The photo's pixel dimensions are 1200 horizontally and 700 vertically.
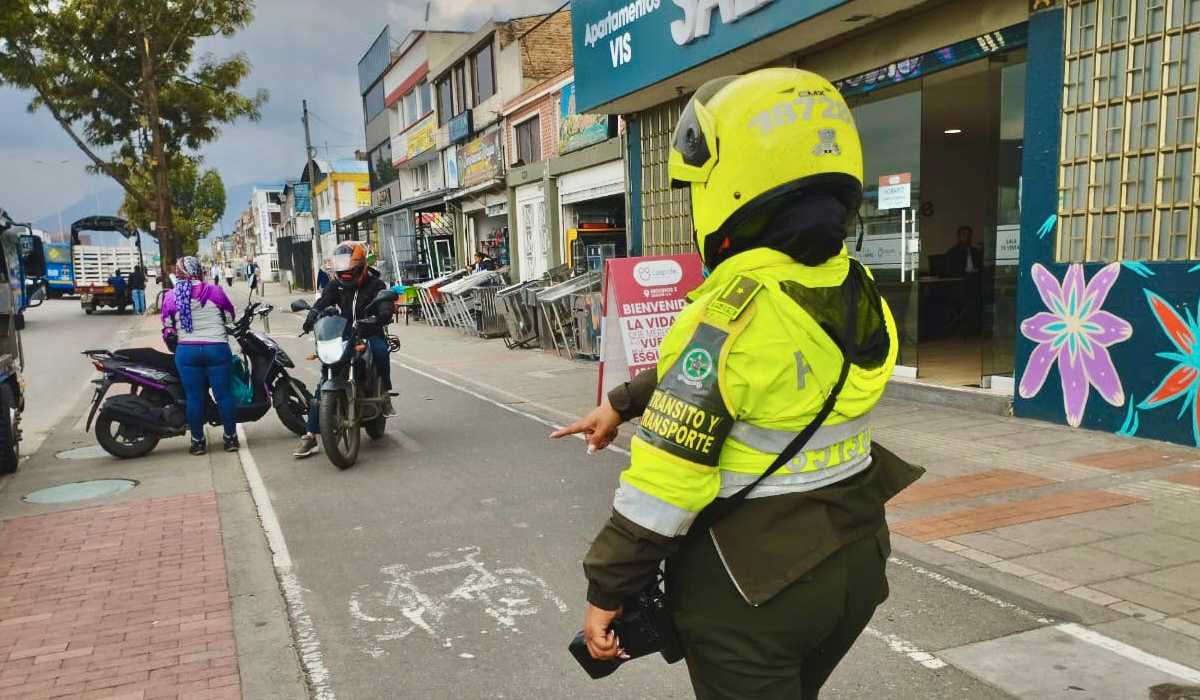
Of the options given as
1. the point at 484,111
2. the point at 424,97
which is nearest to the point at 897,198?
the point at 484,111

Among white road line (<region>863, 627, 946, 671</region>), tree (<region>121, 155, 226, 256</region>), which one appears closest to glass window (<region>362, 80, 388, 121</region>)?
tree (<region>121, 155, 226, 256</region>)

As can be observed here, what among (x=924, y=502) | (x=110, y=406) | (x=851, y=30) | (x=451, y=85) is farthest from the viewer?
(x=451, y=85)

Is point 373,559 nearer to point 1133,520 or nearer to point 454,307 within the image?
point 1133,520

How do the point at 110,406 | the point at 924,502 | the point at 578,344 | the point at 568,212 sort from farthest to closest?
1. the point at 568,212
2. the point at 578,344
3. the point at 110,406
4. the point at 924,502

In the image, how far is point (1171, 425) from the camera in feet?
21.9

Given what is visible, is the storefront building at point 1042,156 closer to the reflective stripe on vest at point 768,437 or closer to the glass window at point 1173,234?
the glass window at point 1173,234

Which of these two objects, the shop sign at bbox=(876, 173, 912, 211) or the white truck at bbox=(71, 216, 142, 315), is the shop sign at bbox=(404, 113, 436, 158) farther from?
the shop sign at bbox=(876, 173, 912, 211)

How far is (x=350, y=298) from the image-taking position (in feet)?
25.0

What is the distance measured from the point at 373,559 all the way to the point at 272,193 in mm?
106103

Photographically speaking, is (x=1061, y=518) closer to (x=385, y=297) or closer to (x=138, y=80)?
(x=385, y=297)

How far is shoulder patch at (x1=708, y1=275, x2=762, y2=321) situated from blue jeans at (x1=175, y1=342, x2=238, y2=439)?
7213 millimetres

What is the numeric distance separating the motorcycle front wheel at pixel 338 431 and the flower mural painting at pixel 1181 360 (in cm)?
664

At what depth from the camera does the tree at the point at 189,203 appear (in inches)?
1265

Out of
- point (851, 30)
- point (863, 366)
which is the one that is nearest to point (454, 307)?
point (851, 30)
